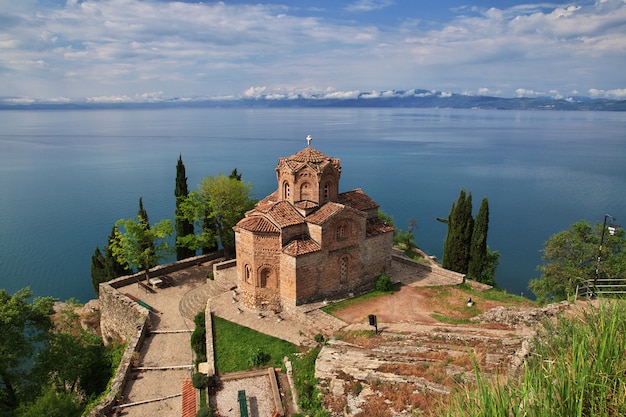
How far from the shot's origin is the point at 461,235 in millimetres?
32656

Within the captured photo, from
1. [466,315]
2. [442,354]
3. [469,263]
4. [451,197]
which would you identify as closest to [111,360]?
[442,354]

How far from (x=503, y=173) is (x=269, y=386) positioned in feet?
280

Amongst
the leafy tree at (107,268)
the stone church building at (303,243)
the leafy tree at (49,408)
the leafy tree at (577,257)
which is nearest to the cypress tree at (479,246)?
the leafy tree at (577,257)

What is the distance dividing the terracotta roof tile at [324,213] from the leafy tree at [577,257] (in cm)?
1388

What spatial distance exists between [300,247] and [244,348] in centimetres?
599

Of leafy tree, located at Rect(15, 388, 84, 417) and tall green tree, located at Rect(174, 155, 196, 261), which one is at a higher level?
tall green tree, located at Rect(174, 155, 196, 261)

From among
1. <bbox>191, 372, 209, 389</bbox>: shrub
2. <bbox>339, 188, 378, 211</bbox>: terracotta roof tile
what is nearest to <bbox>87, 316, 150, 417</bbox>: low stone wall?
<bbox>191, 372, 209, 389</bbox>: shrub

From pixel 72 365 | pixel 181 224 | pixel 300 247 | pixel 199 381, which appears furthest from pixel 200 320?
pixel 181 224

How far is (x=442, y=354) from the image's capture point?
15594mm

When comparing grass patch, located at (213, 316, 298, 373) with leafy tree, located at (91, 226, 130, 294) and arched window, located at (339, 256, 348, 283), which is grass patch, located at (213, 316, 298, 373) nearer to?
arched window, located at (339, 256, 348, 283)

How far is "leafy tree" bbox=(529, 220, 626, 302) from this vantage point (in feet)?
82.1

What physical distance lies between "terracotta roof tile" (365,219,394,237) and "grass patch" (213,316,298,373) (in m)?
8.97

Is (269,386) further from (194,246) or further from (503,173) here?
(503,173)

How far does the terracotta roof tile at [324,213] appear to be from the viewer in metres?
23.5
